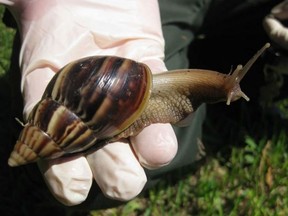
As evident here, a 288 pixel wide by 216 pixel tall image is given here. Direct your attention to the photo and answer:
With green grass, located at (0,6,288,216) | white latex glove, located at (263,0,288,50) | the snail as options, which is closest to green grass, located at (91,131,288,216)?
green grass, located at (0,6,288,216)

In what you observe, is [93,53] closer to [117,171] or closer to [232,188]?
[117,171]

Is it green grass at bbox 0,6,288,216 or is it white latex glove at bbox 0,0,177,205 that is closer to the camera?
white latex glove at bbox 0,0,177,205

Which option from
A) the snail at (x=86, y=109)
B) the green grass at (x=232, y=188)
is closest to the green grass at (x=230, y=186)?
the green grass at (x=232, y=188)

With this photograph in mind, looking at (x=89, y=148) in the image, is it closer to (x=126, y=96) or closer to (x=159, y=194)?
(x=126, y=96)

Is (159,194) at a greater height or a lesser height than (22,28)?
lesser

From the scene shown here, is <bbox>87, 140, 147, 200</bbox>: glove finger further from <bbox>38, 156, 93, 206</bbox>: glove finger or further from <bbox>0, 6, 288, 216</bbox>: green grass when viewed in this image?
<bbox>0, 6, 288, 216</bbox>: green grass

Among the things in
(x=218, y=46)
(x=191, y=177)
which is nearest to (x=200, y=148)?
(x=191, y=177)
